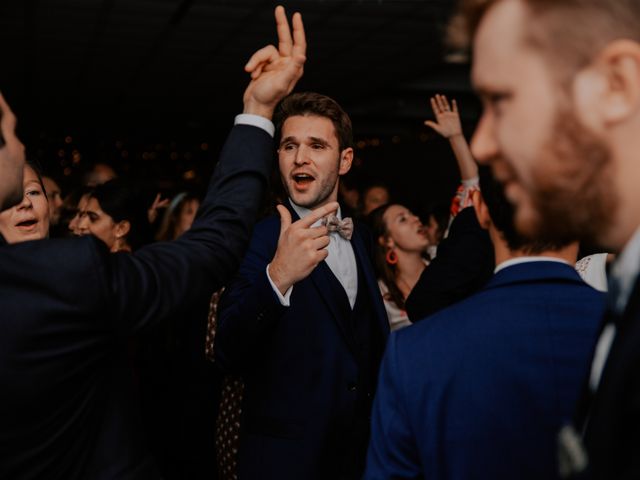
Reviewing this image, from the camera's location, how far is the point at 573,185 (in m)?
0.82

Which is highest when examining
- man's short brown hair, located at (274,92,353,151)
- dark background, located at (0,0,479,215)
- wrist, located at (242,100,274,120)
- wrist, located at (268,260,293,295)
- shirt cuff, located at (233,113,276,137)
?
dark background, located at (0,0,479,215)

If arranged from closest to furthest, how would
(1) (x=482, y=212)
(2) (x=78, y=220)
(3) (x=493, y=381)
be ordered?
(3) (x=493, y=381) < (1) (x=482, y=212) < (2) (x=78, y=220)

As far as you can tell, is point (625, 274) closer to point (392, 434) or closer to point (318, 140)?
point (392, 434)

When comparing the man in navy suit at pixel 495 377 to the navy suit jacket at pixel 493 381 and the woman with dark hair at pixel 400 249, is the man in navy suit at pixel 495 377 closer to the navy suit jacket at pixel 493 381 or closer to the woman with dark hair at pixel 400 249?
the navy suit jacket at pixel 493 381

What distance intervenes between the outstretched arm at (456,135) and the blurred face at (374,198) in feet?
8.01

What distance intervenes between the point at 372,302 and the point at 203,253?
3.63ft

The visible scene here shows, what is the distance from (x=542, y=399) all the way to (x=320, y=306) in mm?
981

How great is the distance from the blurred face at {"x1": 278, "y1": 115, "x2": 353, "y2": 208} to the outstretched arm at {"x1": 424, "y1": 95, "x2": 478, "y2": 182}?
0.91 m

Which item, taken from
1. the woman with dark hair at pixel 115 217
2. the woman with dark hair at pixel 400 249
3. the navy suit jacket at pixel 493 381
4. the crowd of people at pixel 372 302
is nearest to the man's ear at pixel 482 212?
the crowd of people at pixel 372 302

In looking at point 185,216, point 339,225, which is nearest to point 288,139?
point 339,225

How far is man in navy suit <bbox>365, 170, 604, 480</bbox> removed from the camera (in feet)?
4.22

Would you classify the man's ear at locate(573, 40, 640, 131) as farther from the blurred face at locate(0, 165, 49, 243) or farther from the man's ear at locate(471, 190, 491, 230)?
the blurred face at locate(0, 165, 49, 243)

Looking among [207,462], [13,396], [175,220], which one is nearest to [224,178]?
[13,396]

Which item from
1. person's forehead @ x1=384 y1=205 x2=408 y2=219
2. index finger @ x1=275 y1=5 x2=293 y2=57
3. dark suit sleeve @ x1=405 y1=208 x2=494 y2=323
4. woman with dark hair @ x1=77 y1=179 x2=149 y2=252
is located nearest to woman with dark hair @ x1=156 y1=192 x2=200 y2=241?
woman with dark hair @ x1=77 y1=179 x2=149 y2=252
